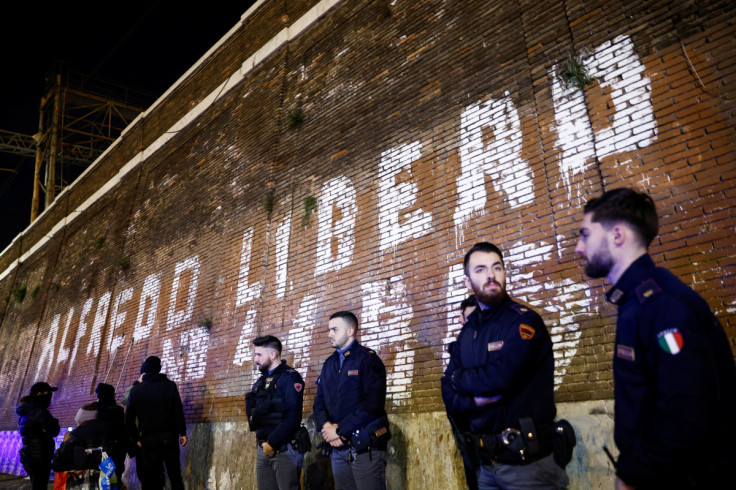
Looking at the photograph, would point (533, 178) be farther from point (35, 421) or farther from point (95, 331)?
point (95, 331)

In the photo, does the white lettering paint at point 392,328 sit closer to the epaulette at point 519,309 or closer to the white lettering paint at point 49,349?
the epaulette at point 519,309

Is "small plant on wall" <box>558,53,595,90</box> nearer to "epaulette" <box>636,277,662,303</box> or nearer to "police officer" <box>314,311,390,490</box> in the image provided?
"police officer" <box>314,311,390,490</box>

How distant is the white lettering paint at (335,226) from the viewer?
21.8 ft

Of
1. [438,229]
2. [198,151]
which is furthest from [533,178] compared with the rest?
[198,151]

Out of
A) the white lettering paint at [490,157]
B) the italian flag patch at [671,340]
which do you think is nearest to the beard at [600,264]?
the italian flag patch at [671,340]

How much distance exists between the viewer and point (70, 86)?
23156 millimetres

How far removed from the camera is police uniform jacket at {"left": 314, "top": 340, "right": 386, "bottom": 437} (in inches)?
154

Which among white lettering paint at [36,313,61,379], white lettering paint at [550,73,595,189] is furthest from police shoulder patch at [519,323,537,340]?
white lettering paint at [36,313,61,379]

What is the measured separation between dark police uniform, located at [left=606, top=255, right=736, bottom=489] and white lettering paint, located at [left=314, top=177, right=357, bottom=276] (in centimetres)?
488

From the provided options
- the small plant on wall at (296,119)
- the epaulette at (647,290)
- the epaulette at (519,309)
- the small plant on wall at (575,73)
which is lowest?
the epaulette at (647,290)

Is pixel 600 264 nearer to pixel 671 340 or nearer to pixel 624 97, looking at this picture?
pixel 671 340

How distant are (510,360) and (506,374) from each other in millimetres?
76

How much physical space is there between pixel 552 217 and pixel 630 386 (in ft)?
10.1

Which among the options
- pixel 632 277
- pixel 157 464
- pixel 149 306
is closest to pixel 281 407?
pixel 157 464
